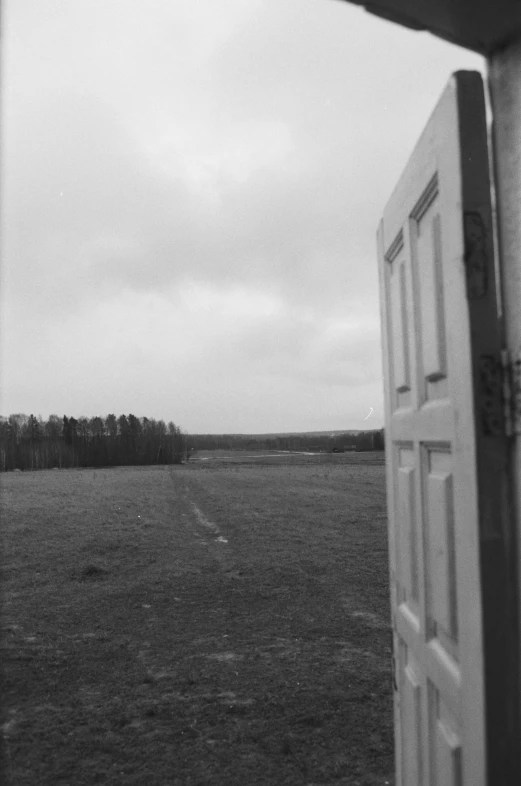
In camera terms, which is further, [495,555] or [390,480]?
[390,480]

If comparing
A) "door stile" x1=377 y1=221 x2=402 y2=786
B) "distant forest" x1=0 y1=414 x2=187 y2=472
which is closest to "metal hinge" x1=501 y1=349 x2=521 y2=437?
"door stile" x1=377 y1=221 x2=402 y2=786

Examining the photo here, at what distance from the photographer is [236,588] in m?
10.2

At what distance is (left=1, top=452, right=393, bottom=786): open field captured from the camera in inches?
178

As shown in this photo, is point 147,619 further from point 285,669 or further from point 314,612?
point 285,669

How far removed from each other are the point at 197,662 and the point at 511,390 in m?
5.96

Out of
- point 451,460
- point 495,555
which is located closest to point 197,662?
point 451,460

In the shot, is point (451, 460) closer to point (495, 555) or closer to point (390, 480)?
point (495, 555)

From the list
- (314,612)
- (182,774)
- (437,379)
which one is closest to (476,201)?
(437,379)

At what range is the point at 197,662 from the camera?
21.7 ft

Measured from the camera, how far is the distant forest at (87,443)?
89750 millimetres

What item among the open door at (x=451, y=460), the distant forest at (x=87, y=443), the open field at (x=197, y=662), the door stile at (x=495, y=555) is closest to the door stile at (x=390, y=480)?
the open door at (x=451, y=460)

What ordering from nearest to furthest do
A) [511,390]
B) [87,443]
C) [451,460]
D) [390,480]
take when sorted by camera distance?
[511,390]
[451,460]
[390,480]
[87,443]

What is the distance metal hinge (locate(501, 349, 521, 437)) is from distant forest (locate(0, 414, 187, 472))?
88.5 metres

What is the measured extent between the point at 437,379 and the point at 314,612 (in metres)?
7.35
